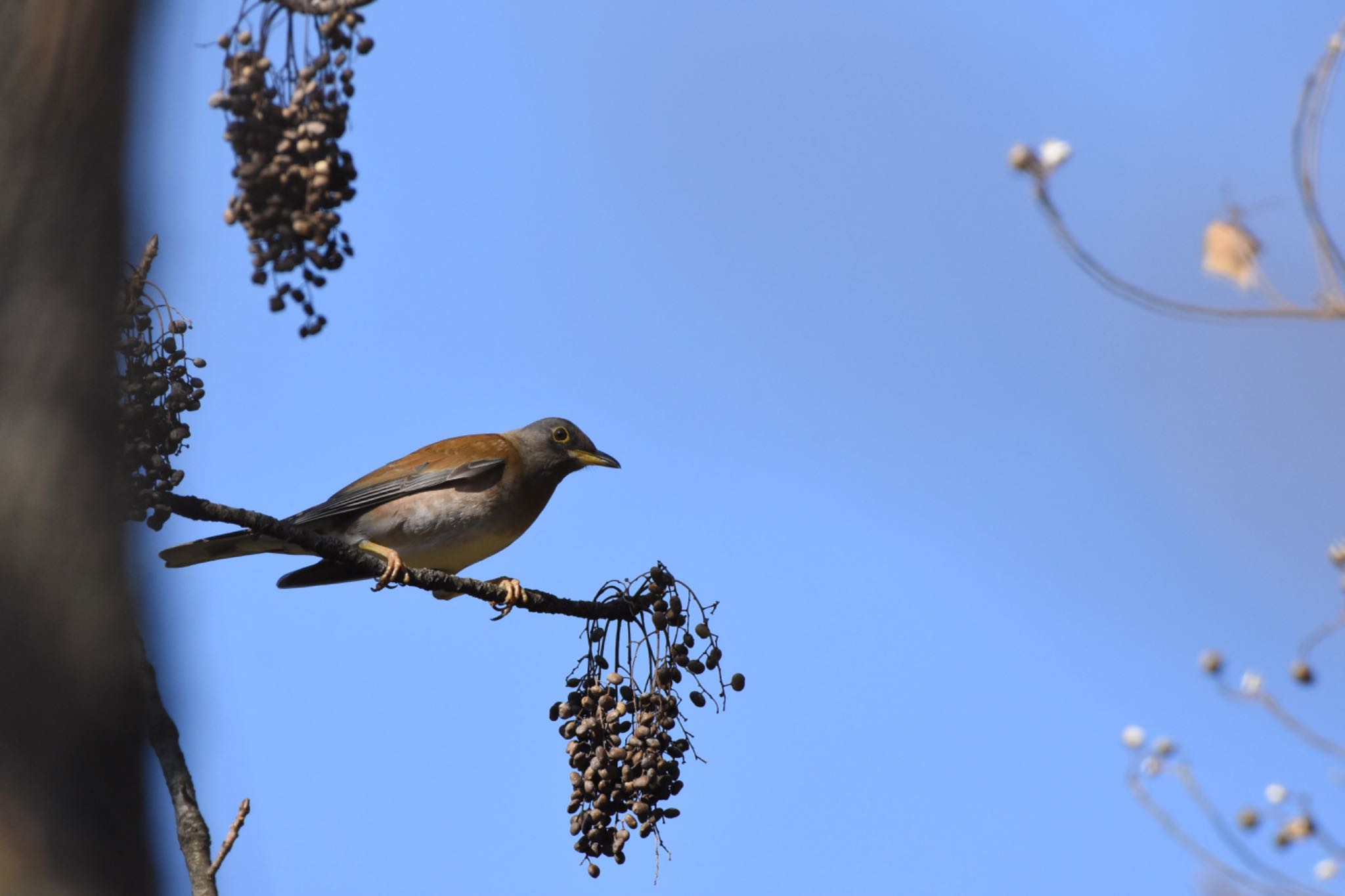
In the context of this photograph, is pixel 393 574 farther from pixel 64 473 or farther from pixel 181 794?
pixel 64 473

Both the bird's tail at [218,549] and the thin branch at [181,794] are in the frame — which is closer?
the thin branch at [181,794]

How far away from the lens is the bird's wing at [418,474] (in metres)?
6.45

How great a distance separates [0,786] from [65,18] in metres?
1.41

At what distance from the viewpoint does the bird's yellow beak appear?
7238 millimetres

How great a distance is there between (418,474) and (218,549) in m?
1.26

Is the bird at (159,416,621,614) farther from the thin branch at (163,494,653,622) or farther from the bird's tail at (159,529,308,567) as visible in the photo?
the thin branch at (163,494,653,622)

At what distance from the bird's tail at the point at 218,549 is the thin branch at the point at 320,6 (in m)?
3.15

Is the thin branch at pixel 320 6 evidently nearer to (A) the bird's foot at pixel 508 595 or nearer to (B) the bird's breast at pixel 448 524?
(A) the bird's foot at pixel 508 595

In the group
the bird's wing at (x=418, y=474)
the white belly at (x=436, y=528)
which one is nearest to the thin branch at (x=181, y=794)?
the bird's wing at (x=418, y=474)

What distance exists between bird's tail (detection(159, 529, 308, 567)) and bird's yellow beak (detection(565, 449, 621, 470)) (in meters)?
2.04

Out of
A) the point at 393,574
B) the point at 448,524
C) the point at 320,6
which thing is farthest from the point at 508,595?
the point at 320,6

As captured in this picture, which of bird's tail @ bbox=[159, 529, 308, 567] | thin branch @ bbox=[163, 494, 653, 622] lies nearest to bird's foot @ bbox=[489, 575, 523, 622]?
thin branch @ bbox=[163, 494, 653, 622]

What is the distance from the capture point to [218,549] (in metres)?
5.66

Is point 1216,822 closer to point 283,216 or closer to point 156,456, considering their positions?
point 283,216
